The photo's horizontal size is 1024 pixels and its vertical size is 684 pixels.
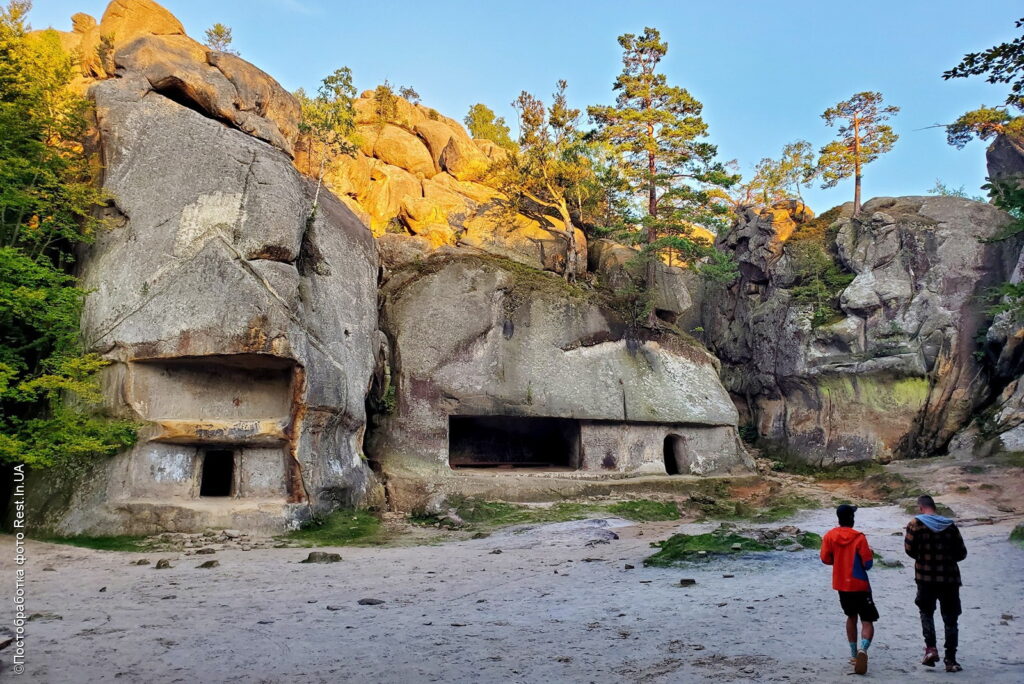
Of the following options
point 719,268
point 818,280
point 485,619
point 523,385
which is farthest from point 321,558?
point 818,280

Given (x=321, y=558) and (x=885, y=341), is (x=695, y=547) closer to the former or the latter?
(x=321, y=558)

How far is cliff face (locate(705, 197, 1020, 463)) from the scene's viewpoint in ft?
85.7

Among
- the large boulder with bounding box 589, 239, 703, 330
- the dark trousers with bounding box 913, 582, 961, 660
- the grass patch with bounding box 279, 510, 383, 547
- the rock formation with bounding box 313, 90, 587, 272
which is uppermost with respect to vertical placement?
the rock formation with bounding box 313, 90, 587, 272

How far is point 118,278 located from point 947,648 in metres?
17.0

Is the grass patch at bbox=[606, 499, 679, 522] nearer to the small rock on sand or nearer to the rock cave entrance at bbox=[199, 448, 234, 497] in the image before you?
the small rock on sand

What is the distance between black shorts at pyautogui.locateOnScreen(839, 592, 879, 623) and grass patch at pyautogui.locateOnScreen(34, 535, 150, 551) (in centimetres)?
1252

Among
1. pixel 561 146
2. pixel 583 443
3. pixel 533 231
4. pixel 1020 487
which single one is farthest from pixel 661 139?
pixel 1020 487

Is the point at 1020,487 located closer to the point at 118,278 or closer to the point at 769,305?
the point at 769,305

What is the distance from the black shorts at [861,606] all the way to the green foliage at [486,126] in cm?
3450

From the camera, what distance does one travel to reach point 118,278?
53.7ft

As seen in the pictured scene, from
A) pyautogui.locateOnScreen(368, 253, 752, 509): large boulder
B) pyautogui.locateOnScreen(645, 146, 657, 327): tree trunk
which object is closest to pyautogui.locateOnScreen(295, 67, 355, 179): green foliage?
pyautogui.locateOnScreen(368, 253, 752, 509): large boulder

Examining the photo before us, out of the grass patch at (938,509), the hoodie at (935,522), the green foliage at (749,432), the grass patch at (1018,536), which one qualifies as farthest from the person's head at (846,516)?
the green foliage at (749,432)

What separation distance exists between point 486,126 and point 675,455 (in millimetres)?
22993

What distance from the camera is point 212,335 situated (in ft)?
51.7
